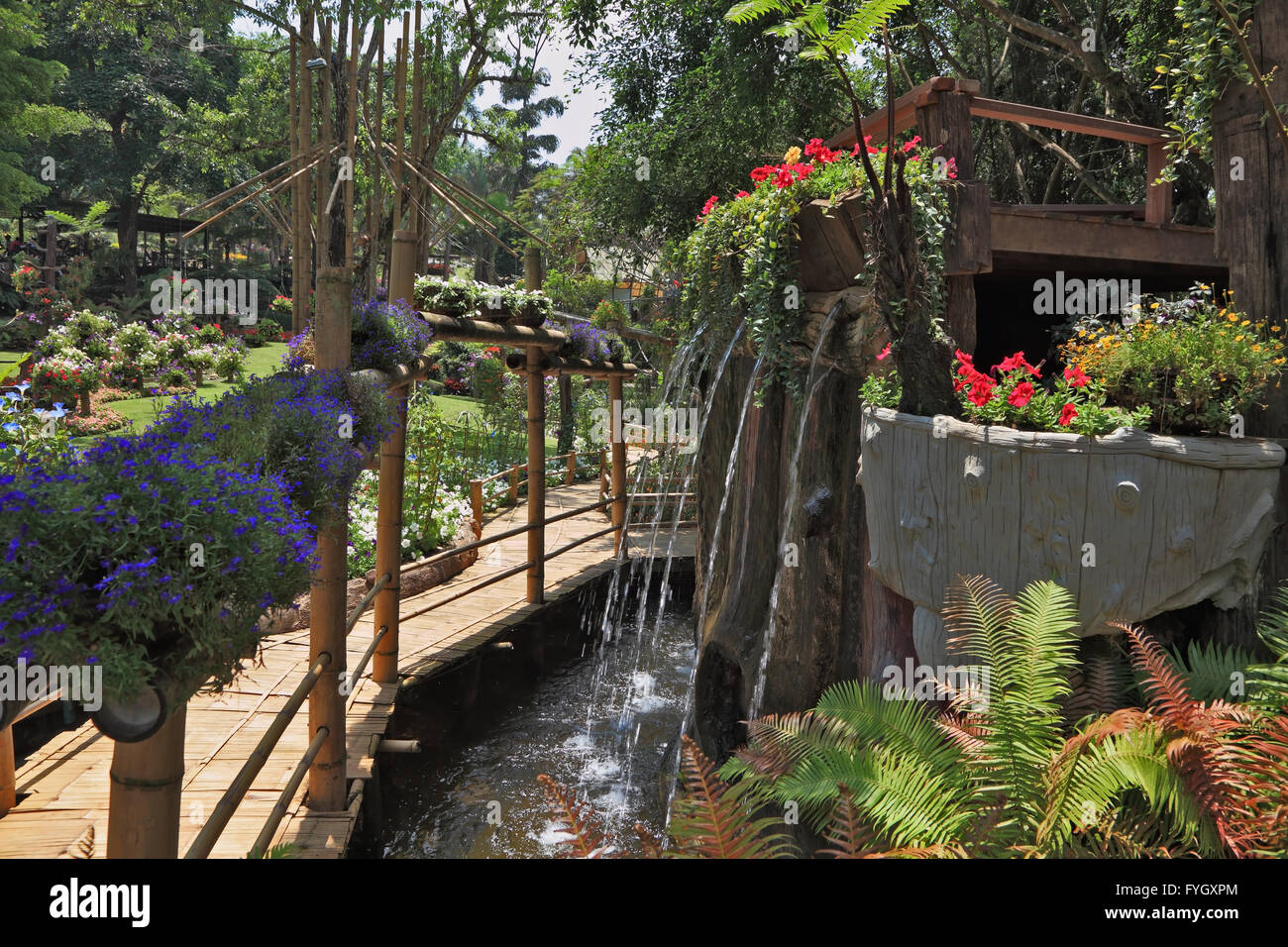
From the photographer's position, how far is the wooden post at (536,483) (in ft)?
31.4

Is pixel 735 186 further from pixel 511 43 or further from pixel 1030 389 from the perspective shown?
pixel 511 43

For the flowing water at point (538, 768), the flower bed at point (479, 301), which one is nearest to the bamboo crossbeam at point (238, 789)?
the flowing water at point (538, 768)

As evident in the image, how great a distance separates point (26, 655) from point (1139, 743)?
321 centimetres

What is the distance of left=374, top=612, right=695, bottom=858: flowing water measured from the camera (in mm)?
5965

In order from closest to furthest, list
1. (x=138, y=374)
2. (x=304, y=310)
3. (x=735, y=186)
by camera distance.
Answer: (x=735, y=186) → (x=304, y=310) → (x=138, y=374)

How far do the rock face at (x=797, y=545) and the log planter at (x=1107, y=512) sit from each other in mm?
1300

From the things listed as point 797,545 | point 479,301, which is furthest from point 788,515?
point 479,301

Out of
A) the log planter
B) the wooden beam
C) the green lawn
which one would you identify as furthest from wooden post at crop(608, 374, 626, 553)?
the log planter

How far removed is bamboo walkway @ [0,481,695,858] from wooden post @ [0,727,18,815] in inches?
2.1

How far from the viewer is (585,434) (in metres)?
20.1

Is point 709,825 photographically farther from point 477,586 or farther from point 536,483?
point 477,586

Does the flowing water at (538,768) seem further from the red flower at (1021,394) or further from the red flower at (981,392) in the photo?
the red flower at (1021,394)

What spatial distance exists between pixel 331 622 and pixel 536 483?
15.4 ft

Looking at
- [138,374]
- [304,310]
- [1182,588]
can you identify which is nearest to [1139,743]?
[1182,588]
